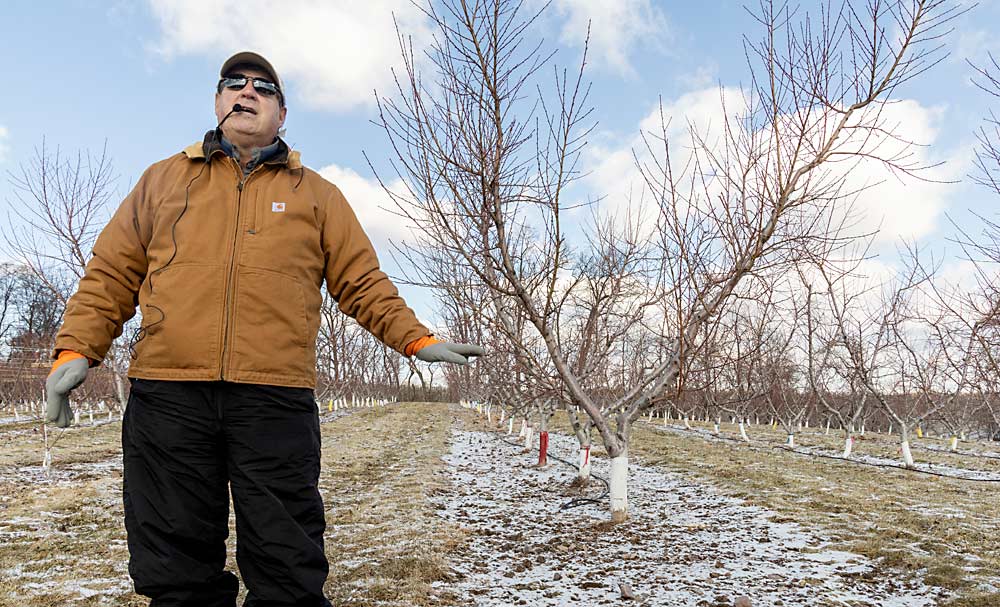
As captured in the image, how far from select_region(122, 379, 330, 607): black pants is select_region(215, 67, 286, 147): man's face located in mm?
845

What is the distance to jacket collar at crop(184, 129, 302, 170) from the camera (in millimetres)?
1826

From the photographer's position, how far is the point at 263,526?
1.60 meters

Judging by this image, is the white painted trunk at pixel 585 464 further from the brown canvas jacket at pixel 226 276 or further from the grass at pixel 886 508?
the brown canvas jacket at pixel 226 276

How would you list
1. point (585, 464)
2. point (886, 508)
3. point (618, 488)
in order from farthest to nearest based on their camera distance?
1. point (585, 464)
2. point (886, 508)
3. point (618, 488)

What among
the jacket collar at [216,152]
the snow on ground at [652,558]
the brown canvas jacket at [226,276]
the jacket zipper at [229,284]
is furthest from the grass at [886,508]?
the jacket collar at [216,152]

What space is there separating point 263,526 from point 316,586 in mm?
231

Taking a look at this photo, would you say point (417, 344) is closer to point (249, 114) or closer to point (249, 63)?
point (249, 114)

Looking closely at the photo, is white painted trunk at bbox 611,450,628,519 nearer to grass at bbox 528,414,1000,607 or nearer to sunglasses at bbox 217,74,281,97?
grass at bbox 528,414,1000,607

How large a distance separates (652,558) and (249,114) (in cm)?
410

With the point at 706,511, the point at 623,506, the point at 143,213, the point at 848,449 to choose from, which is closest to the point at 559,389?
the point at 623,506

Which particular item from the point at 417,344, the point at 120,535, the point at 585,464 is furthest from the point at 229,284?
the point at 585,464

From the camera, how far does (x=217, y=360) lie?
164 cm

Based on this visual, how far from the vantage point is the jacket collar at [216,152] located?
5.99ft

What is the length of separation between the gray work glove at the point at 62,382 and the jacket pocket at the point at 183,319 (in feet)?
0.47
